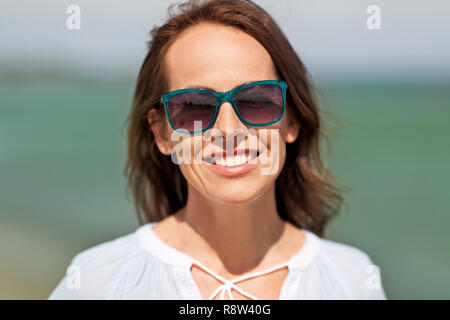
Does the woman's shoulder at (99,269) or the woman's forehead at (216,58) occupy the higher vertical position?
the woman's forehead at (216,58)

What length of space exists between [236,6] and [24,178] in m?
6.30

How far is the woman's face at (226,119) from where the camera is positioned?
209 centimetres

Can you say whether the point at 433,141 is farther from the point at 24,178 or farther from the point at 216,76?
the point at 216,76

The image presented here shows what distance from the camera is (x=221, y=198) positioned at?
6.98 feet

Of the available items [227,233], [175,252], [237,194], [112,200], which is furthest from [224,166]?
[112,200]

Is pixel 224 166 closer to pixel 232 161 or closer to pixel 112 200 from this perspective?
pixel 232 161

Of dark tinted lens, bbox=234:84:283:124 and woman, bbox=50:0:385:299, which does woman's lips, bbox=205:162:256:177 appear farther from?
dark tinted lens, bbox=234:84:283:124

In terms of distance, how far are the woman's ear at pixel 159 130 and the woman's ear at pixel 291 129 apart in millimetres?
702

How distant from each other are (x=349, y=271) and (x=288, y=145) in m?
0.88

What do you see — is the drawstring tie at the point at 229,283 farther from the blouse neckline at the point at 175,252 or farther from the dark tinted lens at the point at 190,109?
the dark tinted lens at the point at 190,109

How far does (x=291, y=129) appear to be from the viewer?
8.26 feet

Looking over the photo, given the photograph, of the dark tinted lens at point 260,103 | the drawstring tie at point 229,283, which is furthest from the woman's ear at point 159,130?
the drawstring tie at point 229,283

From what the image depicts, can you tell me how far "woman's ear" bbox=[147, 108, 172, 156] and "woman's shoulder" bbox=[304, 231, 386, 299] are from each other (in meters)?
1.10
